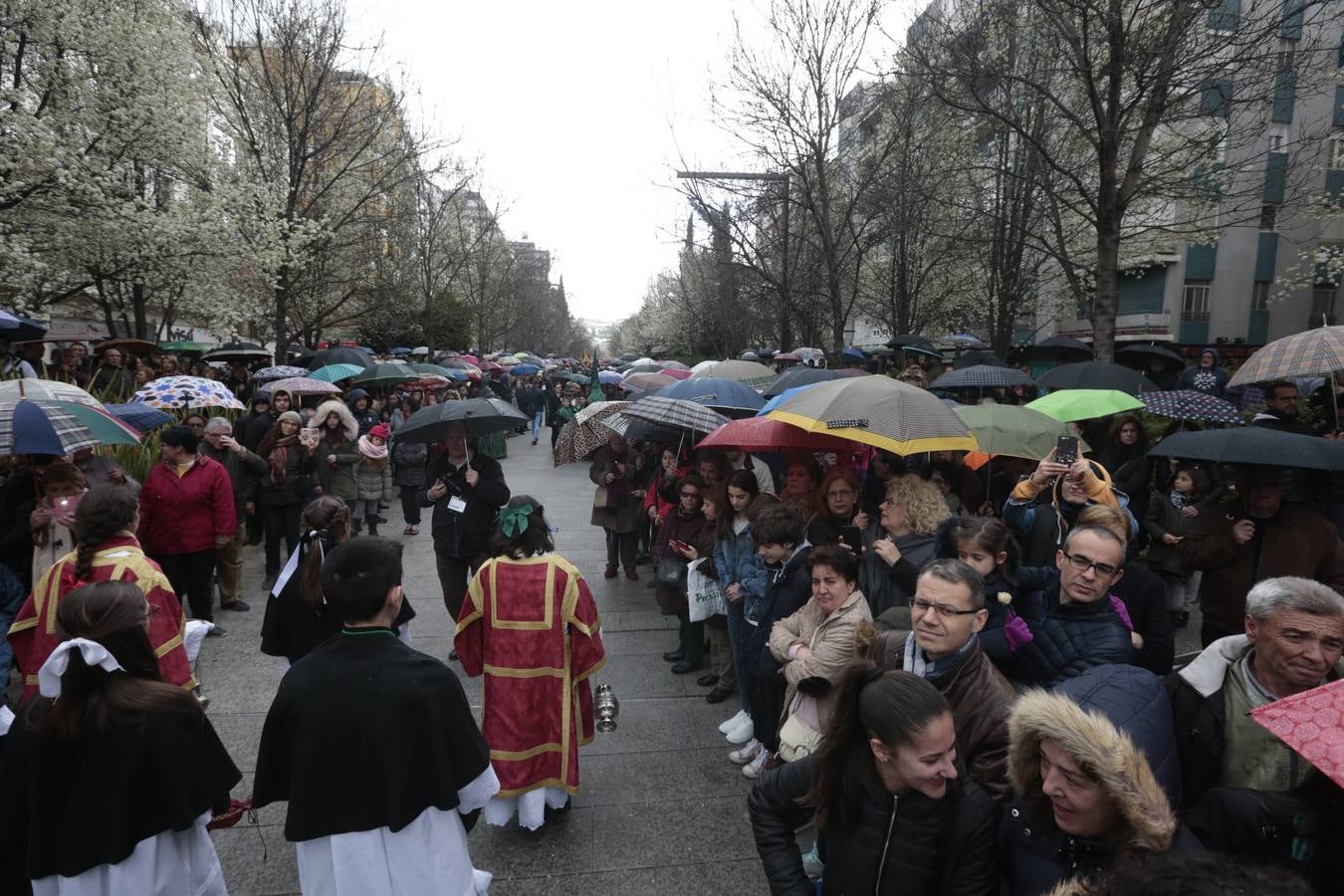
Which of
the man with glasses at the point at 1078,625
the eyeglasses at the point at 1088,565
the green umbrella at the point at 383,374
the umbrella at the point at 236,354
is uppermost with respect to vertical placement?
the umbrella at the point at 236,354

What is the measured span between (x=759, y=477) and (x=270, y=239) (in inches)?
555

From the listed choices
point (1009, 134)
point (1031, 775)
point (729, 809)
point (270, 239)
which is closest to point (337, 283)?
point (270, 239)

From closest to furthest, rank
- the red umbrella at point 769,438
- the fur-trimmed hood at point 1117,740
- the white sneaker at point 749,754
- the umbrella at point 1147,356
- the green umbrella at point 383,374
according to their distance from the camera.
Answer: the fur-trimmed hood at point 1117,740 → the white sneaker at point 749,754 → the red umbrella at point 769,438 → the umbrella at point 1147,356 → the green umbrella at point 383,374

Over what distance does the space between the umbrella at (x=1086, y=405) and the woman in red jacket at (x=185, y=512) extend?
22.8 ft

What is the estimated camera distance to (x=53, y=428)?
4504 millimetres

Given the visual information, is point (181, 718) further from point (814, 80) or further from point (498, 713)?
point (814, 80)

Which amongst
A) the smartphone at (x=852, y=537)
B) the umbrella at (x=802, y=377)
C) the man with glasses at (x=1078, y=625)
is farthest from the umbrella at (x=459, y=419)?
the umbrella at (x=802, y=377)

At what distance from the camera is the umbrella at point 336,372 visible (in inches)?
504

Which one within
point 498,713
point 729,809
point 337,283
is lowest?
point 729,809

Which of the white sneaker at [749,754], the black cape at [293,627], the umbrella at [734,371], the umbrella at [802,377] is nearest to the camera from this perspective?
the black cape at [293,627]

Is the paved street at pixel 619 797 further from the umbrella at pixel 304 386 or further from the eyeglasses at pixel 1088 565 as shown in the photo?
the umbrella at pixel 304 386

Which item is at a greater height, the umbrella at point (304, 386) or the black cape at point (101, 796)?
the umbrella at point (304, 386)

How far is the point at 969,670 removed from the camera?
8.95 ft

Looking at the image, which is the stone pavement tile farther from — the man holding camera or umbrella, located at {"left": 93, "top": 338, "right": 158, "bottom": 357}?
umbrella, located at {"left": 93, "top": 338, "right": 158, "bottom": 357}
